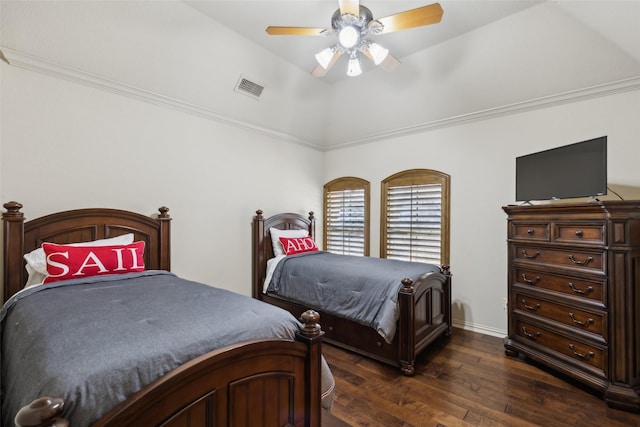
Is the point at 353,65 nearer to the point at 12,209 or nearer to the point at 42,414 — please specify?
the point at 42,414

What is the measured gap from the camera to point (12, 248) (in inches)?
83.0

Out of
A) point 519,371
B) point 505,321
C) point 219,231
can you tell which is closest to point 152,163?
point 219,231

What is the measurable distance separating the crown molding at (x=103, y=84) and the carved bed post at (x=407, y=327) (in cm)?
274

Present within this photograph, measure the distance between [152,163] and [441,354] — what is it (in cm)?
337

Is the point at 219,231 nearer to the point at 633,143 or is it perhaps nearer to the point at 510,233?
the point at 510,233

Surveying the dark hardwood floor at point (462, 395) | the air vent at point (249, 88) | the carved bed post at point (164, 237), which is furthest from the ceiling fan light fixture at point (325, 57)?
the dark hardwood floor at point (462, 395)

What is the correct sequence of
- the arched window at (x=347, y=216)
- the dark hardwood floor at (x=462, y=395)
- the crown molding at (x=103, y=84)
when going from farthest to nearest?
the arched window at (x=347, y=216), the crown molding at (x=103, y=84), the dark hardwood floor at (x=462, y=395)

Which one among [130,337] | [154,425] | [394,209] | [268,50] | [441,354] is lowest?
[441,354]

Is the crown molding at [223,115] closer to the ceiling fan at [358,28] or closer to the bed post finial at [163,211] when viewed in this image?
the bed post finial at [163,211]

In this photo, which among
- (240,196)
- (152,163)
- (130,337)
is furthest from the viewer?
(240,196)

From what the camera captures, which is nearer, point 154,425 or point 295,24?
point 154,425

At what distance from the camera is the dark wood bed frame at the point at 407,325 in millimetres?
2381

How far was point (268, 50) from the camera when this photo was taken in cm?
312

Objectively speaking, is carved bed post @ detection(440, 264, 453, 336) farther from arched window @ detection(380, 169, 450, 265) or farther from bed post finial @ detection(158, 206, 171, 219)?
bed post finial @ detection(158, 206, 171, 219)
